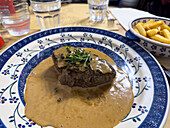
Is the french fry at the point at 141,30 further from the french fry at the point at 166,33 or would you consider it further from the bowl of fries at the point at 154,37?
the french fry at the point at 166,33

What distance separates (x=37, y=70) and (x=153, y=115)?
174cm

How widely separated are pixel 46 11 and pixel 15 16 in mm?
667

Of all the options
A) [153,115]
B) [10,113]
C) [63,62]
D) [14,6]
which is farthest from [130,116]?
[14,6]

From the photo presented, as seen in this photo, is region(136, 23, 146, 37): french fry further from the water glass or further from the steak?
the water glass

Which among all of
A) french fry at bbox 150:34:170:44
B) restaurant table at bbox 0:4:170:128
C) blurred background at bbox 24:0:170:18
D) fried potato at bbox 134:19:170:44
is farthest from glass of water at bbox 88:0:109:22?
french fry at bbox 150:34:170:44

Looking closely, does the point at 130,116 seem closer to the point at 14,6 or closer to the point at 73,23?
the point at 73,23

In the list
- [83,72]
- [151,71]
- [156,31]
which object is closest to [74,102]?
[83,72]

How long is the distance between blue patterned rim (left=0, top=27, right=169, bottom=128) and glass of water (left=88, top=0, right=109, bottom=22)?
81cm

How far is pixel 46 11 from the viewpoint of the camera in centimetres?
288

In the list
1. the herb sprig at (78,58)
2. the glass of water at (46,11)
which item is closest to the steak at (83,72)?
the herb sprig at (78,58)

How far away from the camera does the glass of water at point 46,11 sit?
2791mm

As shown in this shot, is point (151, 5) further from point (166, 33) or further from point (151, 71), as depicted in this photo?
point (151, 71)

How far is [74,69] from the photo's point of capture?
1.76 meters

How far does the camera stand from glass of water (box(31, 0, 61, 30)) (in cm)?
279
